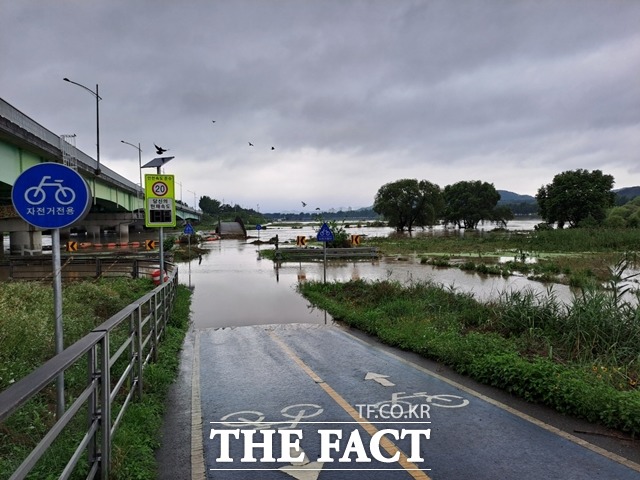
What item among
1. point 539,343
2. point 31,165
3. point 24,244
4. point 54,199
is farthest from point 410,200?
point 54,199

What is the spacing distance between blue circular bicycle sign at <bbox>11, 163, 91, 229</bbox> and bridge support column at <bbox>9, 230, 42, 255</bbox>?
112 feet

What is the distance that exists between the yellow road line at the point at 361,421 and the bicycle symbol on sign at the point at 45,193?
12.3ft

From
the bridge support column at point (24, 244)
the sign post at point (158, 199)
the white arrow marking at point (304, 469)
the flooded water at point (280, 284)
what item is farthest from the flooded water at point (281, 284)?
the bridge support column at point (24, 244)

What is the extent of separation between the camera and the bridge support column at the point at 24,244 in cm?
3359

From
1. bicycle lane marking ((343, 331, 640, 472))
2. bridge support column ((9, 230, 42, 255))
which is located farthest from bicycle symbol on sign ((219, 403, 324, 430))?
bridge support column ((9, 230, 42, 255))

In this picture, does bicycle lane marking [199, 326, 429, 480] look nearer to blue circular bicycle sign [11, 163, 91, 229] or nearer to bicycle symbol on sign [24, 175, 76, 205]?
blue circular bicycle sign [11, 163, 91, 229]

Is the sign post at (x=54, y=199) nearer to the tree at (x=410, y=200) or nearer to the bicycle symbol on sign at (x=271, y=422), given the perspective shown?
the bicycle symbol on sign at (x=271, y=422)

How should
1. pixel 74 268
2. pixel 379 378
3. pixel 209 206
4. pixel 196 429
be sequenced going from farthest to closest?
pixel 209 206 < pixel 74 268 < pixel 379 378 < pixel 196 429

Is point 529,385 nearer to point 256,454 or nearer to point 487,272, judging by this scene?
point 256,454

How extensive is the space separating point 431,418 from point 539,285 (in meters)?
15.8

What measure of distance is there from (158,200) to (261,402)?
6990mm

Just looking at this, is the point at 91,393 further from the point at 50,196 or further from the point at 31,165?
the point at 31,165

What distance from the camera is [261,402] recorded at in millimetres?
6062

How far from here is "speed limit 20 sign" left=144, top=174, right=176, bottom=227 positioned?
1143 cm
